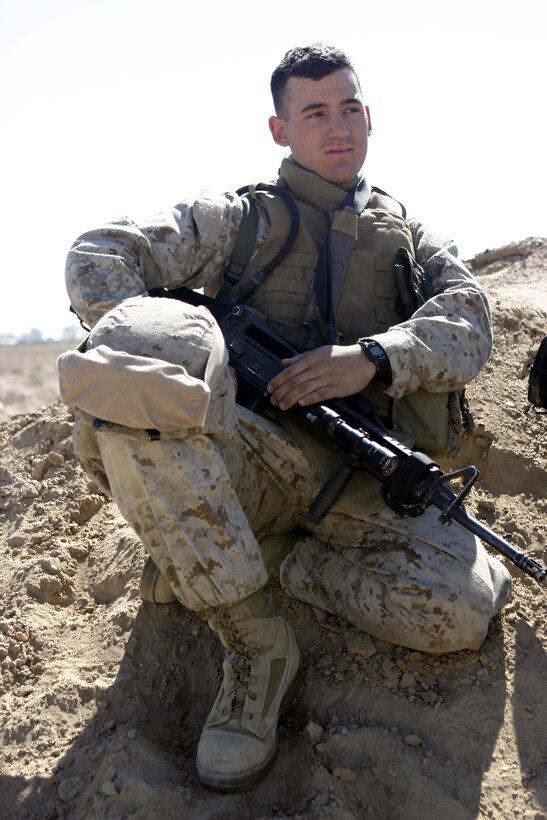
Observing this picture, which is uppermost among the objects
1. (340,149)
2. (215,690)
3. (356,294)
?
(340,149)

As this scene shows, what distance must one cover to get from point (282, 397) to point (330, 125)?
131 cm

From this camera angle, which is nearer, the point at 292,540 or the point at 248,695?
the point at 248,695

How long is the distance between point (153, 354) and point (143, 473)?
1.16 feet

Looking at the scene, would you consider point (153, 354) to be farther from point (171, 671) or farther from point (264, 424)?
point (171, 671)

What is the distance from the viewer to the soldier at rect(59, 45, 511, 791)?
2.56 m

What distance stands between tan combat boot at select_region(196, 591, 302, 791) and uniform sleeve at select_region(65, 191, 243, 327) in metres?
1.21

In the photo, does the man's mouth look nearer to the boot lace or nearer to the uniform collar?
the uniform collar

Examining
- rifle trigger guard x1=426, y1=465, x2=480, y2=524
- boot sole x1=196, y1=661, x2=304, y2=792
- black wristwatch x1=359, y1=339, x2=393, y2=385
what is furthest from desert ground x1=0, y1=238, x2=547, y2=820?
black wristwatch x1=359, y1=339, x2=393, y2=385

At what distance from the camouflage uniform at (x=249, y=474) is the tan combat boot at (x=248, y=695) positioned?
17 cm

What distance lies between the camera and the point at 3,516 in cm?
424

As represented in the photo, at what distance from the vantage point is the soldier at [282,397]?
2559 millimetres

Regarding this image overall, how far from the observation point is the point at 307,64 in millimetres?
3668

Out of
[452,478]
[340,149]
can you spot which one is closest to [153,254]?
[340,149]

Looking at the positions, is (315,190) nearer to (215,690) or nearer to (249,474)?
(249,474)
